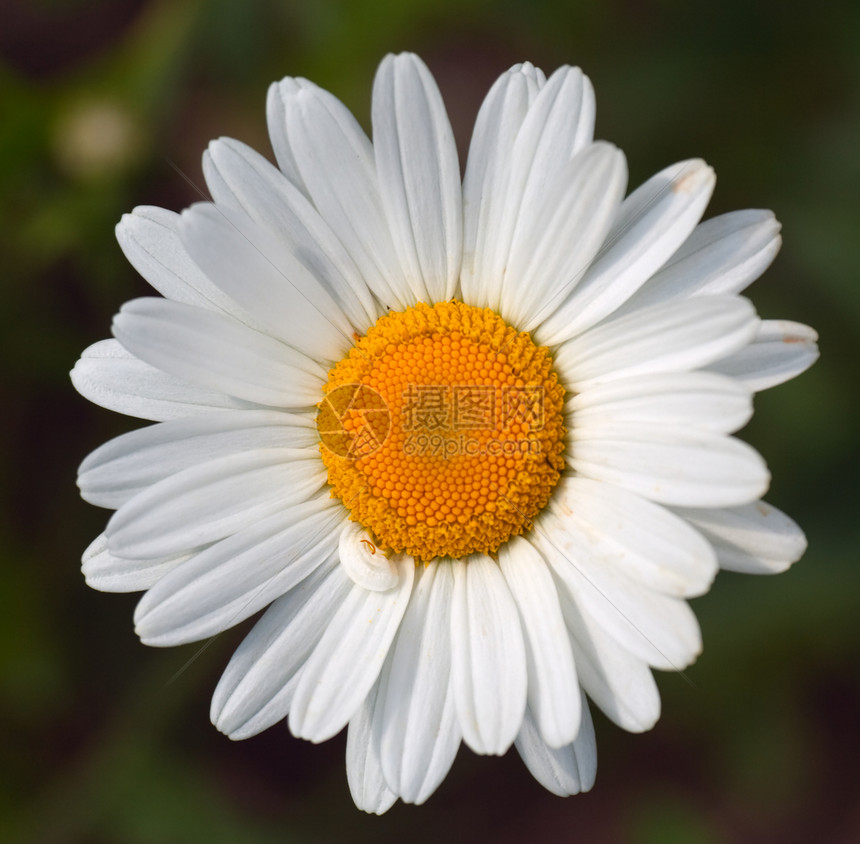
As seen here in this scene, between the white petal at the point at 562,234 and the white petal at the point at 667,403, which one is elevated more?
the white petal at the point at 562,234

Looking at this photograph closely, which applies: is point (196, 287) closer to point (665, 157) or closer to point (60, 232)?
point (60, 232)

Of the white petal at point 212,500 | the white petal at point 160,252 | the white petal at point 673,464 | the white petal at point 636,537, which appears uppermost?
the white petal at point 160,252

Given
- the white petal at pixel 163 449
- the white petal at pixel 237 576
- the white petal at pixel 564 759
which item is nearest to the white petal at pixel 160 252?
the white petal at pixel 163 449

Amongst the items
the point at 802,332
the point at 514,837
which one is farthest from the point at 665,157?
the point at 514,837

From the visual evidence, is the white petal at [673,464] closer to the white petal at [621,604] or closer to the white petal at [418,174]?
the white petal at [621,604]

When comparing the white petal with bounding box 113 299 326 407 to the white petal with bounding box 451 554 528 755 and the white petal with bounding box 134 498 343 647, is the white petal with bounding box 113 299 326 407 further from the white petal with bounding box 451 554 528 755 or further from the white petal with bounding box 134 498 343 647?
the white petal with bounding box 451 554 528 755

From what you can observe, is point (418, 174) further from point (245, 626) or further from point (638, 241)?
point (245, 626)

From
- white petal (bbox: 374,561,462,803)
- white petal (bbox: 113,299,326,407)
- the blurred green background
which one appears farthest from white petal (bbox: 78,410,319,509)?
the blurred green background
